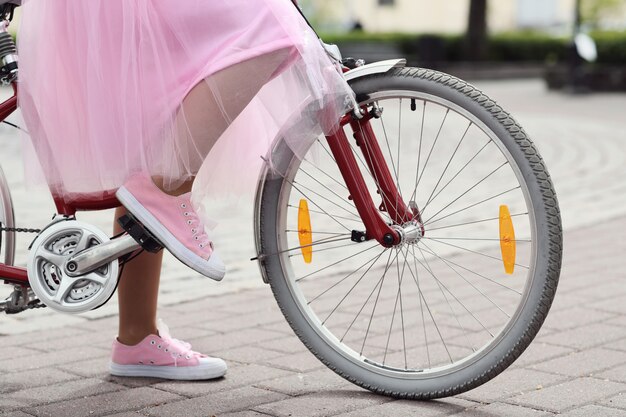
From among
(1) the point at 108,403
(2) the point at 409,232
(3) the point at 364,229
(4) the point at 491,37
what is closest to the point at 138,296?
(1) the point at 108,403

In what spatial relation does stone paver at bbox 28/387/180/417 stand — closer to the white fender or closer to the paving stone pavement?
the paving stone pavement

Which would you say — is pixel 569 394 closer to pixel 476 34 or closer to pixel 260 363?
pixel 260 363

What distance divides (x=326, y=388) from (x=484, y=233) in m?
3.00

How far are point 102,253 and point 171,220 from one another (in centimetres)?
21

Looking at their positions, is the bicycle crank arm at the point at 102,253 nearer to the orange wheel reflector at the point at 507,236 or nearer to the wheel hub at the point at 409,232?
the wheel hub at the point at 409,232

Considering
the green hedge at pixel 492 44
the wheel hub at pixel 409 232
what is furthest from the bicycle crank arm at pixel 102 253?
the green hedge at pixel 492 44

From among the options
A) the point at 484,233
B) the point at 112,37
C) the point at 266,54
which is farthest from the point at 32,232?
the point at 484,233

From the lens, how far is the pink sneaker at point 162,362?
131 inches

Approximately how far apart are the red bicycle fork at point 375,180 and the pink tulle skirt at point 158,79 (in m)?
0.08

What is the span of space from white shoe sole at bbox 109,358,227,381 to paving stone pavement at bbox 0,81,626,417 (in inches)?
1.3

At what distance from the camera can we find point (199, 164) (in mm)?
2885

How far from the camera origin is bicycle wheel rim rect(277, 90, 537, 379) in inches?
109

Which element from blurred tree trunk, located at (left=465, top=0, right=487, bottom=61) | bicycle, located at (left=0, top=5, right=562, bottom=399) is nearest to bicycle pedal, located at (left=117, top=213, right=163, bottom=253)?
bicycle, located at (left=0, top=5, right=562, bottom=399)

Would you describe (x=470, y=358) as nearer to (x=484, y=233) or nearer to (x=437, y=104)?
(x=437, y=104)
